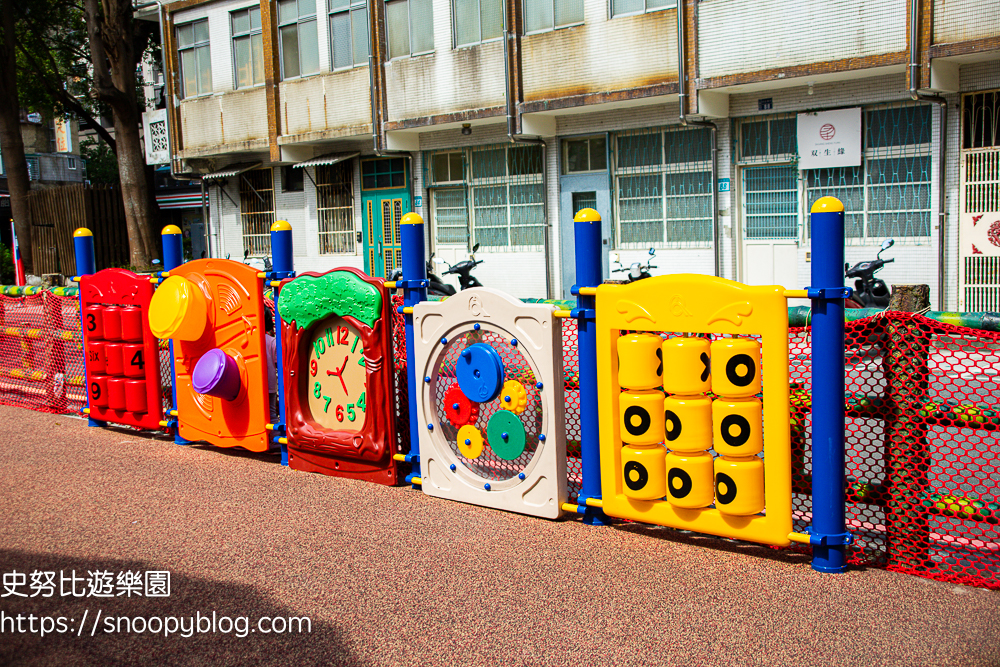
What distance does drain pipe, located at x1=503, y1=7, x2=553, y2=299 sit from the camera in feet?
58.5

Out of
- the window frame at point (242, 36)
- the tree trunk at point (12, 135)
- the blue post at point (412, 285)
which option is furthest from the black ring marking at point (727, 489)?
the tree trunk at point (12, 135)

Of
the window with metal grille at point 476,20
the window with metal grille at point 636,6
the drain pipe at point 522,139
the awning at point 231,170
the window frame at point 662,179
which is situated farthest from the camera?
the awning at point 231,170

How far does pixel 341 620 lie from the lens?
411 centimetres

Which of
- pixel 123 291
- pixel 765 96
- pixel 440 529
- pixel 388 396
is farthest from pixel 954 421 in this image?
pixel 765 96

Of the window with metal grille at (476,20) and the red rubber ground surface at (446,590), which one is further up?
the window with metal grille at (476,20)

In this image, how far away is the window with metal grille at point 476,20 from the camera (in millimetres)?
18484

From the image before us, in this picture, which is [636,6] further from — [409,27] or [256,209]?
[256,209]

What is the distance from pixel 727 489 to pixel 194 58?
77.3 ft

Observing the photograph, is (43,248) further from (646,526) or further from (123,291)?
(646,526)

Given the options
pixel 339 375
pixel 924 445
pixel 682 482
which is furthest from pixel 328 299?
pixel 924 445

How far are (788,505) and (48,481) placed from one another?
5.19 metres

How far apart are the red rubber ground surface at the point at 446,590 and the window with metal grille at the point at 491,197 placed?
13.5 metres

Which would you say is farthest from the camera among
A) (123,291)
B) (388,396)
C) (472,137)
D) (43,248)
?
(43,248)

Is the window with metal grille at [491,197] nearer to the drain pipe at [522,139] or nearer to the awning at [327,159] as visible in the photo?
the drain pipe at [522,139]
